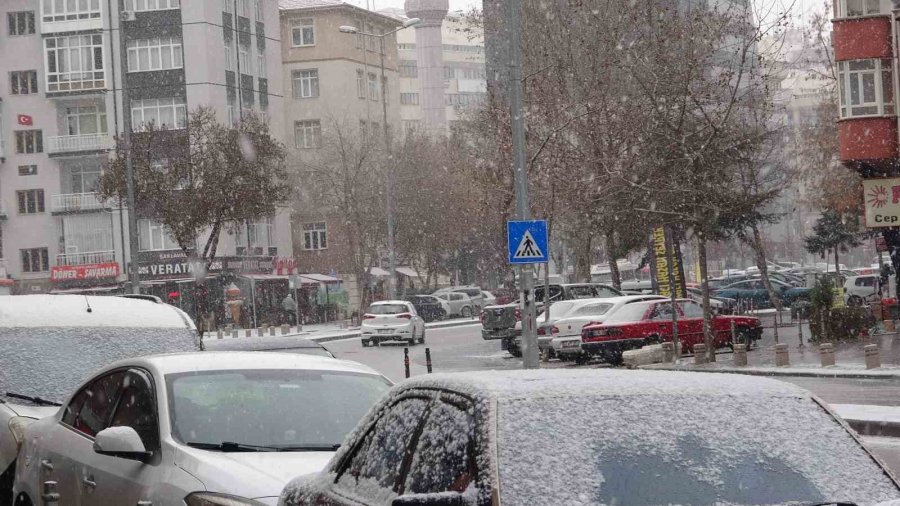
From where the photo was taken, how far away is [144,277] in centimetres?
7050

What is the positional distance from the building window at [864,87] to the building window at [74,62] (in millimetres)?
46737

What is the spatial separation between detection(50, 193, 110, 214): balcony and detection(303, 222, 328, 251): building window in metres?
17.1

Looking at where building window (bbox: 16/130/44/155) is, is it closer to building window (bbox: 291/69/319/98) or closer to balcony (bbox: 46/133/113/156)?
balcony (bbox: 46/133/113/156)

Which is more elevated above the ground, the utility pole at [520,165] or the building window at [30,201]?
the building window at [30,201]

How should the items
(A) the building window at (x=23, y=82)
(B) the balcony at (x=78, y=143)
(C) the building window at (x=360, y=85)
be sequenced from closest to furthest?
1. (B) the balcony at (x=78, y=143)
2. (A) the building window at (x=23, y=82)
3. (C) the building window at (x=360, y=85)

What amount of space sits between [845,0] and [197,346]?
29.4m

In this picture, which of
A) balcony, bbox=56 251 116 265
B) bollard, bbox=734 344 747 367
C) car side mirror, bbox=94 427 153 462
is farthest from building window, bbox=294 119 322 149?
car side mirror, bbox=94 427 153 462

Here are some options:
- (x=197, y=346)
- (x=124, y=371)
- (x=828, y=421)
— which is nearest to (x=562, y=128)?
(x=197, y=346)

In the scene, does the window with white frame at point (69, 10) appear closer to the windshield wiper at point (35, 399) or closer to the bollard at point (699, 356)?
the bollard at point (699, 356)

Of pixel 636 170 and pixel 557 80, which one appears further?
pixel 557 80

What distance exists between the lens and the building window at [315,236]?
87.4m

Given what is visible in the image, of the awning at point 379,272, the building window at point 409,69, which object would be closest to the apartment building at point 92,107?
the awning at point 379,272

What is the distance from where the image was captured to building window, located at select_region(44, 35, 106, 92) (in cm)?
7300

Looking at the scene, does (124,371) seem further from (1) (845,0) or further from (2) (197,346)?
(1) (845,0)
